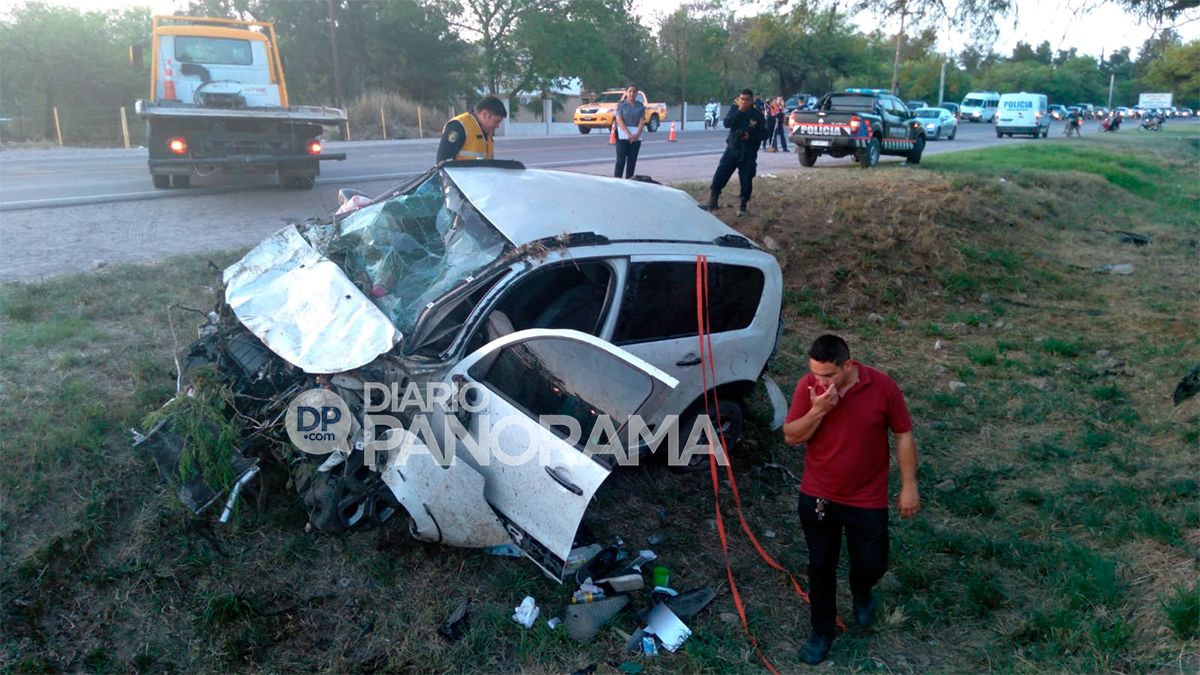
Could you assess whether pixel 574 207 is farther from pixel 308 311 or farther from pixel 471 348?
pixel 308 311

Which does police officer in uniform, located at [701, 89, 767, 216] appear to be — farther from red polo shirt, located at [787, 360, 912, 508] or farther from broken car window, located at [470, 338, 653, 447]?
red polo shirt, located at [787, 360, 912, 508]

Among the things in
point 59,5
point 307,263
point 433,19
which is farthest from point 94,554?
point 433,19

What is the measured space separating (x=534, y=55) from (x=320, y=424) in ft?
158

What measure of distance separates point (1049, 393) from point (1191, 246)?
32.6 feet

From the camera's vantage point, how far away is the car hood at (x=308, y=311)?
3.88 m

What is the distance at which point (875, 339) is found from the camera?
8625 millimetres

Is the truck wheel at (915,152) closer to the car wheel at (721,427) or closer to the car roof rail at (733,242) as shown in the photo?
the car roof rail at (733,242)

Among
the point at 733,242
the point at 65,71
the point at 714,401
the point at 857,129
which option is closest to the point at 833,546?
the point at 714,401

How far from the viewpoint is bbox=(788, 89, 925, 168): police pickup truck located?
17.6 m

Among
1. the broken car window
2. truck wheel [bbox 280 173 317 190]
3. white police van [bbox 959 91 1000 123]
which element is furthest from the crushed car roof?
white police van [bbox 959 91 1000 123]

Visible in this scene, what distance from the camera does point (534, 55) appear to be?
1922 inches

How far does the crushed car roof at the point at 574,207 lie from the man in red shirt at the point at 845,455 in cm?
161

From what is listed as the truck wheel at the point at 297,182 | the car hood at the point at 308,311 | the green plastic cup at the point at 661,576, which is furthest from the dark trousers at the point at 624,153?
the green plastic cup at the point at 661,576

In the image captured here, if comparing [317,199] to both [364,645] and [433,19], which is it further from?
[433,19]
